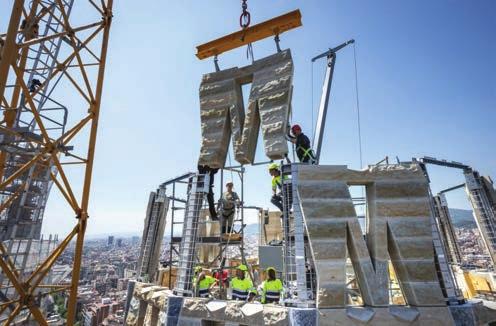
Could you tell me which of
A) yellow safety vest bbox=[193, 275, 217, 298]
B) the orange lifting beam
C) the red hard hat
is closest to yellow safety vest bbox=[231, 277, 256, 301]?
yellow safety vest bbox=[193, 275, 217, 298]

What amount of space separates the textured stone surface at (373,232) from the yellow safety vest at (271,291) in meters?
1.73

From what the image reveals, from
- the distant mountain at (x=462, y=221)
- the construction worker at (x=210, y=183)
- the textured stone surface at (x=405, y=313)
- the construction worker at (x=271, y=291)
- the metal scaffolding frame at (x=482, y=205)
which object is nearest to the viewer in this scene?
the textured stone surface at (x=405, y=313)

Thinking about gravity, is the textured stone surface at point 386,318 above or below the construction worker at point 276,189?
below

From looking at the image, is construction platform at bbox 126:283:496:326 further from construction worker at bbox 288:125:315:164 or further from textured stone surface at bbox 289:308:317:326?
construction worker at bbox 288:125:315:164

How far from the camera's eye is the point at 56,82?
12.1 metres

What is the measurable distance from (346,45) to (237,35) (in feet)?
23.2

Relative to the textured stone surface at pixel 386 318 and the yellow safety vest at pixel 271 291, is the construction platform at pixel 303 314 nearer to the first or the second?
the textured stone surface at pixel 386 318

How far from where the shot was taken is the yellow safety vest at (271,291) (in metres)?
9.38

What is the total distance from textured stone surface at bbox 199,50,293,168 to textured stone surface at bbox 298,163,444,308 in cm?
251

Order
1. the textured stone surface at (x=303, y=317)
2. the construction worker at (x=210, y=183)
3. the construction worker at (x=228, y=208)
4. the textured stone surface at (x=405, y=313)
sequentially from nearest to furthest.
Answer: the textured stone surface at (x=303, y=317) < the textured stone surface at (x=405, y=313) < the construction worker at (x=210, y=183) < the construction worker at (x=228, y=208)

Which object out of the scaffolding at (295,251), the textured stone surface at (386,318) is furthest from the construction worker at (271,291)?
the textured stone surface at (386,318)

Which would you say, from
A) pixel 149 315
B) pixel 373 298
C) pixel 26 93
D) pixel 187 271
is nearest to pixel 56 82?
pixel 26 93

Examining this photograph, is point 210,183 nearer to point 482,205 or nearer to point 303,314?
point 303,314

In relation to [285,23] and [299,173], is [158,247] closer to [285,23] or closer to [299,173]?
[299,173]
